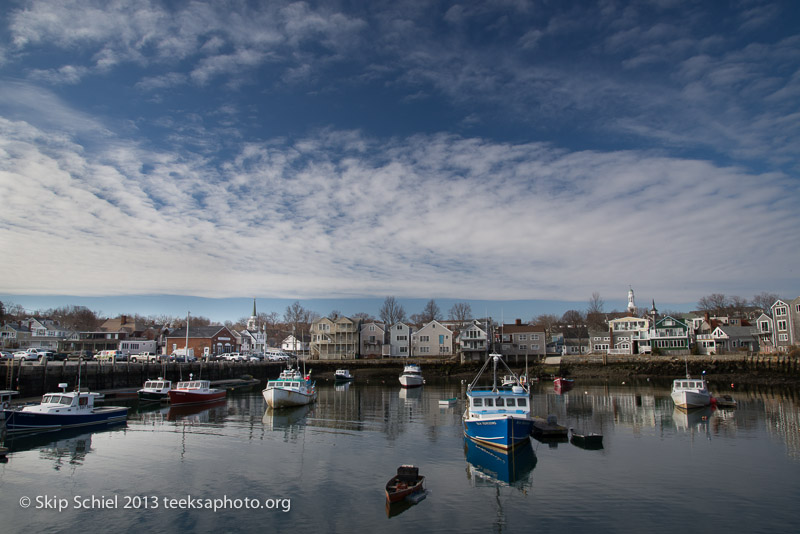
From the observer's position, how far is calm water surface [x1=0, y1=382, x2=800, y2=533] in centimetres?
1888

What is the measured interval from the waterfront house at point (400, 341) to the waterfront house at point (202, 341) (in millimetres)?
42901

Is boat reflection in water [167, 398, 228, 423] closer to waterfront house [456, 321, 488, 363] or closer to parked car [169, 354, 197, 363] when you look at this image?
parked car [169, 354, 197, 363]

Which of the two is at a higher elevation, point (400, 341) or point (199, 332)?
point (199, 332)

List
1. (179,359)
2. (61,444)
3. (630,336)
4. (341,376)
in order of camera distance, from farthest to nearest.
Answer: (630,336)
(341,376)
(179,359)
(61,444)

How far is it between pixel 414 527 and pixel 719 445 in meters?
25.4

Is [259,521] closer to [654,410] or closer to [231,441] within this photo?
[231,441]

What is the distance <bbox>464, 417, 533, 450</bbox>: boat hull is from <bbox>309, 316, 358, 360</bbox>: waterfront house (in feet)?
310

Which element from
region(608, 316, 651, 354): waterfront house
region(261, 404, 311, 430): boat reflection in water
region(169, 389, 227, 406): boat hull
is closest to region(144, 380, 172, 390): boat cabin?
region(169, 389, 227, 406): boat hull

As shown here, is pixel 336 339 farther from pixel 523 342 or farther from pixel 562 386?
pixel 562 386

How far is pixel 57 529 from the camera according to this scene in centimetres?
1792

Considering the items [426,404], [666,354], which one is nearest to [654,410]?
[426,404]

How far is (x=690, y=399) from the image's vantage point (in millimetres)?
49562

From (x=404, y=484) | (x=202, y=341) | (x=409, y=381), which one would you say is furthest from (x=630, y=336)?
(x=404, y=484)

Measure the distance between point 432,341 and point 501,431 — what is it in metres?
95.1
